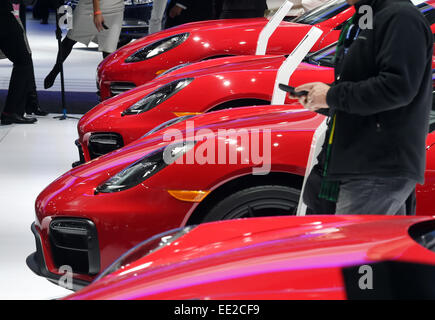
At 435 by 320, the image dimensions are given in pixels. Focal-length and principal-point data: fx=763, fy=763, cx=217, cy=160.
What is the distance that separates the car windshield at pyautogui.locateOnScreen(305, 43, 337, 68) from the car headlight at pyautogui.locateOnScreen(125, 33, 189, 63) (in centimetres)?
199

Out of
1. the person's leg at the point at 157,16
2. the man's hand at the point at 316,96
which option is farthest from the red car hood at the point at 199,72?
the person's leg at the point at 157,16

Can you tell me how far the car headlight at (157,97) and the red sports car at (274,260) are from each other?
283 centimetres

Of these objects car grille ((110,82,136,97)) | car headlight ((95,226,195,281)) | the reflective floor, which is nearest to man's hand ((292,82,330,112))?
car headlight ((95,226,195,281))

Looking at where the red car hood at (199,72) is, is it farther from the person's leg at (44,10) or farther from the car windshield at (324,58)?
the person's leg at (44,10)

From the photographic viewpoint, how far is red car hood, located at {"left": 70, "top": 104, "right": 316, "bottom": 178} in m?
3.77

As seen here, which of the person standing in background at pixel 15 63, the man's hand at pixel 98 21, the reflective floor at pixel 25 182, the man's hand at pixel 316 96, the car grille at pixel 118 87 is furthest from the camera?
the man's hand at pixel 98 21

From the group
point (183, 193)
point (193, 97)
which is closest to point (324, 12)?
point (193, 97)

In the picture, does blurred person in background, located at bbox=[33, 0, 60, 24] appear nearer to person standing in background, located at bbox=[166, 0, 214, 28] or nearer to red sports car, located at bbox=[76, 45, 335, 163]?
person standing in background, located at bbox=[166, 0, 214, 28]

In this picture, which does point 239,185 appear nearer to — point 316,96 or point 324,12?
point 316,96

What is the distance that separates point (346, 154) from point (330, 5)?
4.50 m

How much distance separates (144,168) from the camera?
375 cm

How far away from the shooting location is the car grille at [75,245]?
12.0 feet

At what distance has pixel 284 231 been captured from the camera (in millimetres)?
2447
